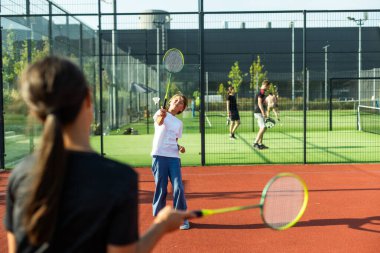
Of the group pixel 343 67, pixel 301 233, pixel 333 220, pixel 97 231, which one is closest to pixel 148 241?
pixel 97 231

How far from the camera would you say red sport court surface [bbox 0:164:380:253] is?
5367mm

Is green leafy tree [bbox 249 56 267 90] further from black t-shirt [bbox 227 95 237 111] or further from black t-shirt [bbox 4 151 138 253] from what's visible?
black t-shirt [bbox 4 151 138 253]

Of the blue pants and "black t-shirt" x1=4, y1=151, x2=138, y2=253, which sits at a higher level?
"black t-shirt" x1=4, y1=151, x2=138, y2=253

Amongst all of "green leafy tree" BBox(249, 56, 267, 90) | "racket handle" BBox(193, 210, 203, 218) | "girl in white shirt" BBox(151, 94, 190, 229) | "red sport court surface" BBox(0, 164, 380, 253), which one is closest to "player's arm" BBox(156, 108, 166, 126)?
"girl in white shirt" BBox(151, 94, 190, 229)

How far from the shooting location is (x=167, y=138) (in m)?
6.02

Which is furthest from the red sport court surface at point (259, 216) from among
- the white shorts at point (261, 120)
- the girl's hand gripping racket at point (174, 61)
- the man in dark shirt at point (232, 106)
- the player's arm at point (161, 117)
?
the man in dark shirt at point (232, 106)

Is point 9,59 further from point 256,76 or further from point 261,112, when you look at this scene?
point 256,76

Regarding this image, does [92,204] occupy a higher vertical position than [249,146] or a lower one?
higher

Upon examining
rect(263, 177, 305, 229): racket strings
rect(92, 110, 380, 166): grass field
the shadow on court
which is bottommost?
the shadow on court

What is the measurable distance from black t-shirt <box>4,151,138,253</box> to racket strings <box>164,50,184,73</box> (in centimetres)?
662

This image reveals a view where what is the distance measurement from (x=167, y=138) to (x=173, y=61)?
2537 mm

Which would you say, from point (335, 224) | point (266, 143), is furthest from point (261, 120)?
point (335, 224)

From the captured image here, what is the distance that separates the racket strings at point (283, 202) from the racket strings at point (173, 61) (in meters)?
5.35

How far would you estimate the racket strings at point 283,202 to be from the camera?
276cm
